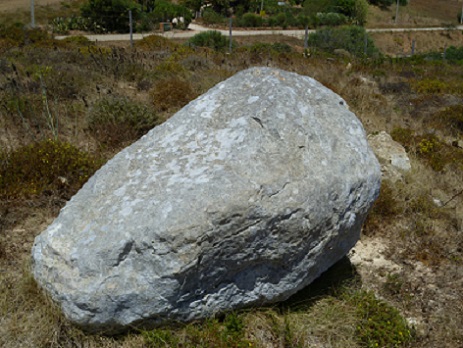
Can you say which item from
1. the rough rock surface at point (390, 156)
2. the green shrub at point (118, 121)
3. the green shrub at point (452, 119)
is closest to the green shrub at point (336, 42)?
the green shrub at point (452, 119)

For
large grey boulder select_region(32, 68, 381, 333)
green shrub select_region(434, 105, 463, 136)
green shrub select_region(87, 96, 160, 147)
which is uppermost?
large grey boulder select_region(32, 68, 381, 333)

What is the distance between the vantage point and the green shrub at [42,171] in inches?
193

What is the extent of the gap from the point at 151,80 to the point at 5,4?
113ft

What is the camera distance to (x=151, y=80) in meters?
9.86

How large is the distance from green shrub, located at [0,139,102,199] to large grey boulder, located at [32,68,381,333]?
150 cm

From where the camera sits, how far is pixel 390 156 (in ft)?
23.6

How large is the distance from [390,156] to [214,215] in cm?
495

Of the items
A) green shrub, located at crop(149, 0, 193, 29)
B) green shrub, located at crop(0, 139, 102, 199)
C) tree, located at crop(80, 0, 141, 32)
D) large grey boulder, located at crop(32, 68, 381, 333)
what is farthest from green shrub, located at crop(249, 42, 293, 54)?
green shrub, located at crop(149, 0, 193, 29)

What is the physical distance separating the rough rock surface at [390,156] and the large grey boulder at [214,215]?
309 centimetres

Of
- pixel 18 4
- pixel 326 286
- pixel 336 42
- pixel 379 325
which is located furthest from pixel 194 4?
pixel 379 325

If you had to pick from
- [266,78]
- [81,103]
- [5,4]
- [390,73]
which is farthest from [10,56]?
Answer: [5,4]

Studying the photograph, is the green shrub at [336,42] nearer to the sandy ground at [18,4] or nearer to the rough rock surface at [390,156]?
the rough rock surface at [390,156]

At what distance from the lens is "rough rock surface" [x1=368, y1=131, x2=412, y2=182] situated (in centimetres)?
673

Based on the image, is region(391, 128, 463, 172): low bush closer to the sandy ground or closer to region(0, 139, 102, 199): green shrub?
region(0, 139, 102, 199): green shrub
